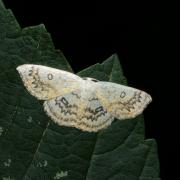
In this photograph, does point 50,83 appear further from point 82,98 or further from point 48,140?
point 48,140

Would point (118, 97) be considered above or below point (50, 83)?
below

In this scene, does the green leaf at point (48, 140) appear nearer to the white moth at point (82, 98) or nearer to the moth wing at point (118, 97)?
the white moth at point (82, 98)

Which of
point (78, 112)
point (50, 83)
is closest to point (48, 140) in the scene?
point (78, 112)

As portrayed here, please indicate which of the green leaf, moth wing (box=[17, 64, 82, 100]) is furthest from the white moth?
the green leaf

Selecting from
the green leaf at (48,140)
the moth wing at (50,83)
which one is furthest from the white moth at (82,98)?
the green leaf at (48,140)

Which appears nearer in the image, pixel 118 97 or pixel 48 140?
pixel 48 140

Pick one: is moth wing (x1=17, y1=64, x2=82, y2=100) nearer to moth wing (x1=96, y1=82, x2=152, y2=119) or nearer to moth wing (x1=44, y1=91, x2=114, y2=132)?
moth wing (x1=44, y1=91, x2=114, y2=132)
